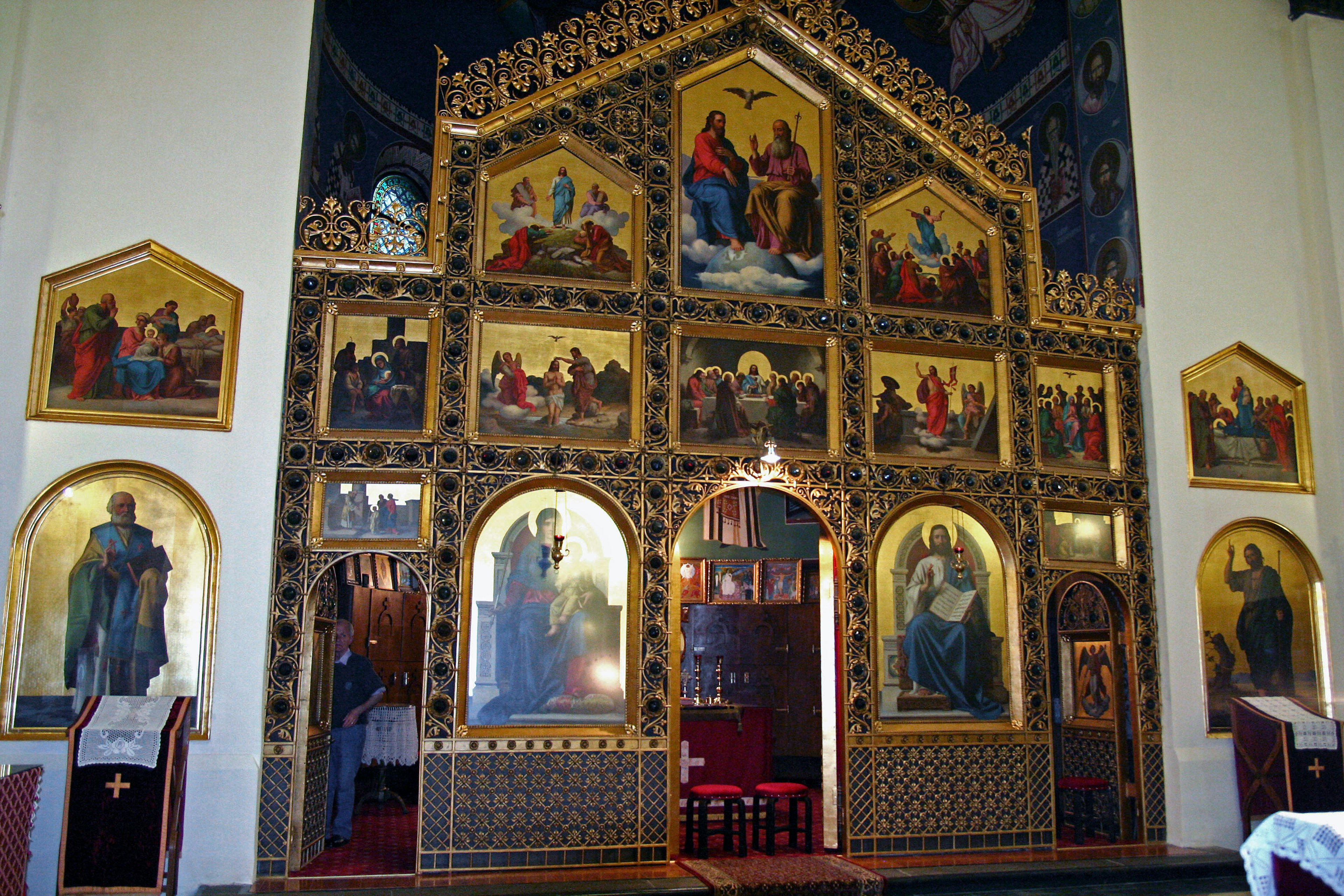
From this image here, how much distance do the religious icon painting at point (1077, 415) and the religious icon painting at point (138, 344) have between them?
836cm

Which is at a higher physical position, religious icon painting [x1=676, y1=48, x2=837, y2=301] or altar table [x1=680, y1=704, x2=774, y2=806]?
religious icon painting [x1=676, y1=48, x2=837, y2=301]

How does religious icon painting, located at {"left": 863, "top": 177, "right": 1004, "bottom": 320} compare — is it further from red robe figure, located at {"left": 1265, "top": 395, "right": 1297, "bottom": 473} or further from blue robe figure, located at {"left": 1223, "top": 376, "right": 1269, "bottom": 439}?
red robe figure, located at {"left": 1265, "top": 395, "right": 1297, "bottom": 473}

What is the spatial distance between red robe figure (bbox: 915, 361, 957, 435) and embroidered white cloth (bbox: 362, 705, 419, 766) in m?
7.41

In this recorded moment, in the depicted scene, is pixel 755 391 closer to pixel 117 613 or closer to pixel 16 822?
pixel 117 613

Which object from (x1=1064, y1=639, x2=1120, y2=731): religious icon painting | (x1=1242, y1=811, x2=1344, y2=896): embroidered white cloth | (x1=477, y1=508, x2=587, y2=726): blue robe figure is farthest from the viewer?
(x1=1064, y1=639, x2=1120, y2=731): religious icon painting

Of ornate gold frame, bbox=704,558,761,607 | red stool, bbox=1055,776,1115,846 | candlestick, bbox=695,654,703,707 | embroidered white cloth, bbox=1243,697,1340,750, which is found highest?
ornate gold frame, bbox=704,558,761,607

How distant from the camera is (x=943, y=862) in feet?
35.4

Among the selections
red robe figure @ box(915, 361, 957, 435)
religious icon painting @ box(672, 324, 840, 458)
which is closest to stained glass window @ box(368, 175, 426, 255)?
religious icon painting @ box(672, 324, 840, 458)

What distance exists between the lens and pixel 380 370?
10.6m

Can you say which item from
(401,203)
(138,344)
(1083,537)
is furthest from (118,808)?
(401,203)

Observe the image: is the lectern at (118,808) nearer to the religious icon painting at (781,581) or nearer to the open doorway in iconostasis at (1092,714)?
the open doorway in iconostasis at (1092,714)

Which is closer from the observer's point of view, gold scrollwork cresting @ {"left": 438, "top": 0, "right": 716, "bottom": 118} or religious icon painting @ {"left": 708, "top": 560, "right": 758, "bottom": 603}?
gold scrollwork cresting @ {"left": 438, "top": 0, "right": 716, "bottom": 118}

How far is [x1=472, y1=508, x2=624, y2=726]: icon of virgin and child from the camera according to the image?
10.4 meters

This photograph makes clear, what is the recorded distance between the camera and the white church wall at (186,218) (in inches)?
377
